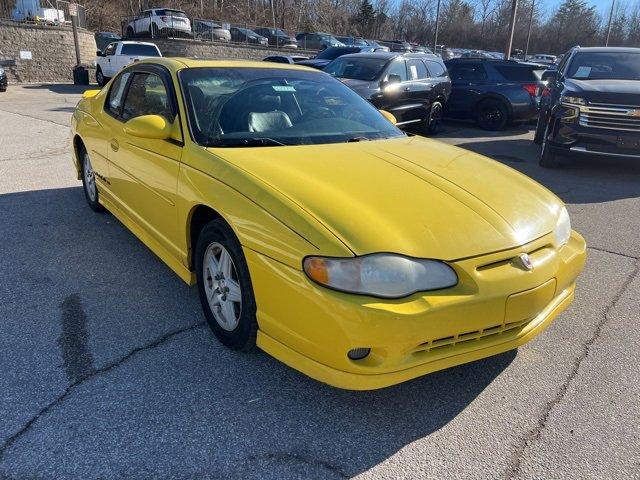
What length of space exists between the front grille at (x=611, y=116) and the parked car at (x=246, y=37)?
92.8ft

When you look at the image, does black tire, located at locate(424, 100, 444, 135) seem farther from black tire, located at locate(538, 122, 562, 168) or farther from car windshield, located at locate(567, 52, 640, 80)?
black tire, located at locate(538, 122, 562, 168)

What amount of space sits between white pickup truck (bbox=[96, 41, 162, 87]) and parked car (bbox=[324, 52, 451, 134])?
1244 centimetres

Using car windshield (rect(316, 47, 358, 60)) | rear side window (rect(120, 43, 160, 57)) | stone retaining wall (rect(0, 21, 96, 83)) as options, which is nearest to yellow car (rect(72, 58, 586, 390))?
car windshield (rect(316, 47, 358, 60))

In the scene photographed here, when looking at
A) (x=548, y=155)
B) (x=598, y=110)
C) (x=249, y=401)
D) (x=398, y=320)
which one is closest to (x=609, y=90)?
(x=598, y=110)

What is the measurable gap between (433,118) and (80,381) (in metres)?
10.3

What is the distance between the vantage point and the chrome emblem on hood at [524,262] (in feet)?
8.00

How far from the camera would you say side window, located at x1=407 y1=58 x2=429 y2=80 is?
10.8 metres

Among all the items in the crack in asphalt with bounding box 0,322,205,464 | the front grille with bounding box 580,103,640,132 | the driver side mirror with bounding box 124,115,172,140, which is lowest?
the crack in asphalt with bounding box 0,322,205,464

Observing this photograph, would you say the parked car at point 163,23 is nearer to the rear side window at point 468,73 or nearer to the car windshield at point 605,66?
the rear side window at point 468,73

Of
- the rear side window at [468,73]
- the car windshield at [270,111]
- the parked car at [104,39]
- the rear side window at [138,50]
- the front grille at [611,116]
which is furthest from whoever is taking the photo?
the parked car at [104,39]

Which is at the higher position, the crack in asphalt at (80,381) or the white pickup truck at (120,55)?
the white pickup truck at (120,55)

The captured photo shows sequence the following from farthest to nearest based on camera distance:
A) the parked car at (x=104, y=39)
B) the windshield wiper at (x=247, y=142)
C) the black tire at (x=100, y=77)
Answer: the parked car at (x=104, y=39) → the black tire at (x=100, y=77) → the windshield wiper at (x=247, y=142)

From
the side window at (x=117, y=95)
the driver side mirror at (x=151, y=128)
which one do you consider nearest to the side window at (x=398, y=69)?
the side window at (x=117, y=95)

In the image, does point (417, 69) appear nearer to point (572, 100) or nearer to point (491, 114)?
point (491, 114)
